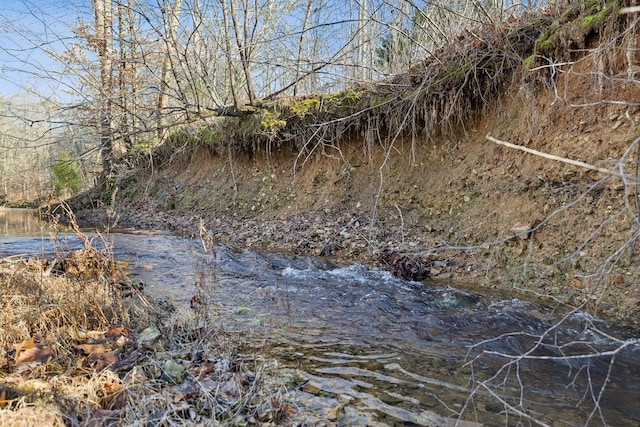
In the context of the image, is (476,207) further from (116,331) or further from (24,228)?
(24,228)

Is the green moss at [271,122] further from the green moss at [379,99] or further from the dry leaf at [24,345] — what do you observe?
the dry leaf at [24,345]

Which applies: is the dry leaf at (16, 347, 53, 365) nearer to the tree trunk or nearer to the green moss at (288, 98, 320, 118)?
the tree trunk

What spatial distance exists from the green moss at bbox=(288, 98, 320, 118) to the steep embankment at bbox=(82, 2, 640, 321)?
3 centimetres

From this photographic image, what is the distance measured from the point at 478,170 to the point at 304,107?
441 cm

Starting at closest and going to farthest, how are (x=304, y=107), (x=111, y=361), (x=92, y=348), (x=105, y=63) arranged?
(x=111, y=361), (x=92, y=348), (x=105, y=63), (x=304, y=107)

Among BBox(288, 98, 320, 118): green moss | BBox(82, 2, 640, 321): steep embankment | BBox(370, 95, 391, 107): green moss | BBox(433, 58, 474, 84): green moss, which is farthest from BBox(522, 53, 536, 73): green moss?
BBox(288, 98, 320, 118): green moss

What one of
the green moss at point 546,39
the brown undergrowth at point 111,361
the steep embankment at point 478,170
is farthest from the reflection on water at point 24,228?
the green moss at point 546,39

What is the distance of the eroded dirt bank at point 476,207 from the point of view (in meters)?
3.91

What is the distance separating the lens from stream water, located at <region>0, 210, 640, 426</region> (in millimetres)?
2133

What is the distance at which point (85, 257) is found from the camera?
377 centimetres

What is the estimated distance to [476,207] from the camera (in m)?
5.63

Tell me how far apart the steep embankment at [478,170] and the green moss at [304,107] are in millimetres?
34

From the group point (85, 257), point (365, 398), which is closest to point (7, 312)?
point (85, 257)

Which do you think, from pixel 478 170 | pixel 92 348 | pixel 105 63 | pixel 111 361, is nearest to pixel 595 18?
pixel 478 170
